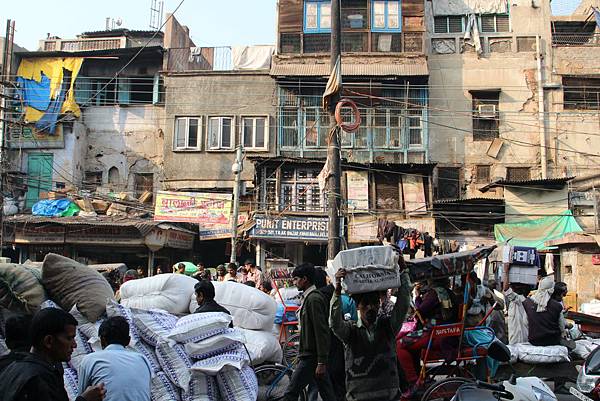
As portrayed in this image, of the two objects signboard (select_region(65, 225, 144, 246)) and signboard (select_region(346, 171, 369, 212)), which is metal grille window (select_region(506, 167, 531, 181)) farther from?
signboard (select_region(65, 225, 144, 246))

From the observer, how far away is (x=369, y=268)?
17.3 ft

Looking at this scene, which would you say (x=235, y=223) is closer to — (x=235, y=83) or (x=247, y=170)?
(x=247, y=170)

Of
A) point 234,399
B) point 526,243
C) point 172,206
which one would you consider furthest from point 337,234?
point 172,206

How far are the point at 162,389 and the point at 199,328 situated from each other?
2.20 ft

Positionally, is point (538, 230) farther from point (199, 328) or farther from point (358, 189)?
point (199, 328)

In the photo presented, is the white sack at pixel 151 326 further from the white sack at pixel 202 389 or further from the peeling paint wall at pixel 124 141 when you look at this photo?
the peeling paint wall at pixel 124 141

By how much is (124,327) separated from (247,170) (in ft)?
73.3

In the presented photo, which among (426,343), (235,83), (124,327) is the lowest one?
(426,343)

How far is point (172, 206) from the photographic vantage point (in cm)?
2477

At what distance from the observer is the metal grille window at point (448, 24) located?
2733 centimetres

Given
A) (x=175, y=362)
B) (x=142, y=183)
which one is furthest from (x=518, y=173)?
(x=175, y=362)

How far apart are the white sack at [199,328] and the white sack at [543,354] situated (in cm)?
426

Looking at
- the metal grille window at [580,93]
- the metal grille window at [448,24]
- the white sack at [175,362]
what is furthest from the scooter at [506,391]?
the metal grille window at [448,24]

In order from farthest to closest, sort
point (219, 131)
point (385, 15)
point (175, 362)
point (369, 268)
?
point (219, 131) < point (385, 15) < point (175, 362) < point (369, 268)
